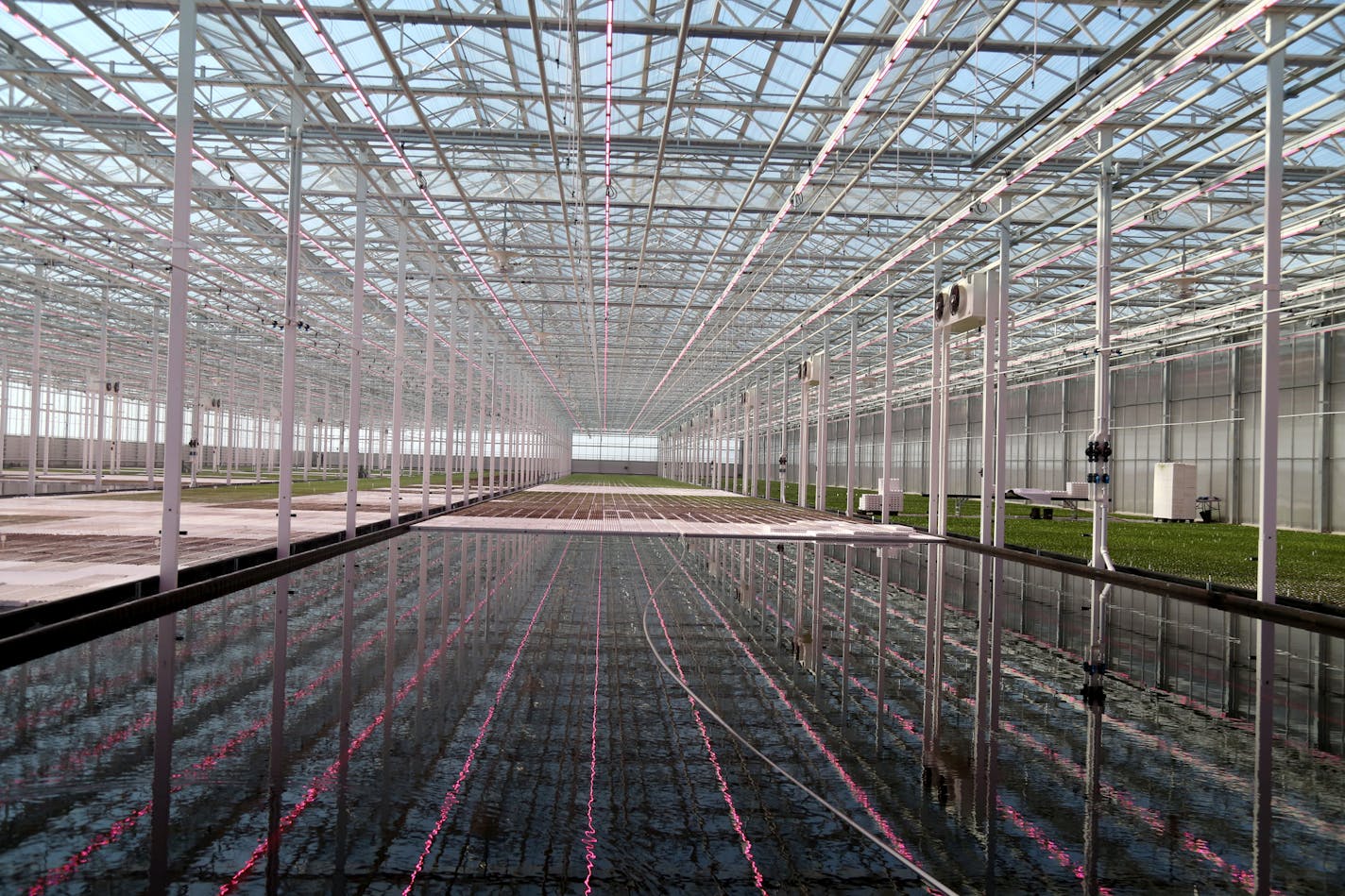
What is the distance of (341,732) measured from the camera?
210 inches

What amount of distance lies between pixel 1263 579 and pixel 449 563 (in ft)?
37.5

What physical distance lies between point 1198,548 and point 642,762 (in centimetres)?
2000

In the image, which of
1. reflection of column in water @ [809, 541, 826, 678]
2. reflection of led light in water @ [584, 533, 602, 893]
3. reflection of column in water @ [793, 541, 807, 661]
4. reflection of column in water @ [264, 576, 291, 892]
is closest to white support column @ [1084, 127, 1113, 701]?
reflection of column in water @ [809, 541, 826, 678]

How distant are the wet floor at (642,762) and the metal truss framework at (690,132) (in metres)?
7.10

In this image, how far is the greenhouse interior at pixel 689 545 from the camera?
13.5 ft

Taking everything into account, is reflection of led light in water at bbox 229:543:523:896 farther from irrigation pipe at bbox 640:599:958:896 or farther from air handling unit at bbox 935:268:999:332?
air handling unit at bbox 935:268:999:332

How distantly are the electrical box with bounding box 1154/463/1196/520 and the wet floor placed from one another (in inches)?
956

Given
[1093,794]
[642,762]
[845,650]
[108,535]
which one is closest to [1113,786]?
[1093,794]

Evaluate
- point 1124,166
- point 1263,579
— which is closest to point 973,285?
point 1124,166

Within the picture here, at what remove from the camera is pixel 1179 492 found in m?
30.7

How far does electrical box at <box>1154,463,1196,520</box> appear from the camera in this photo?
101 ft

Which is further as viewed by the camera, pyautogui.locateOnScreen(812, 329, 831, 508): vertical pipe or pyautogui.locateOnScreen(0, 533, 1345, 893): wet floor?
pyautogui.locateOnScreen(812, 329, 831, 508): vertical pipe

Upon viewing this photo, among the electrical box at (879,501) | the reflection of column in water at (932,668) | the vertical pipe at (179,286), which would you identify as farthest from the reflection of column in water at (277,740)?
the electrical box at (879,501)

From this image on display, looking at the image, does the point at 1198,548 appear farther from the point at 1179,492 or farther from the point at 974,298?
the point at 1179,492
